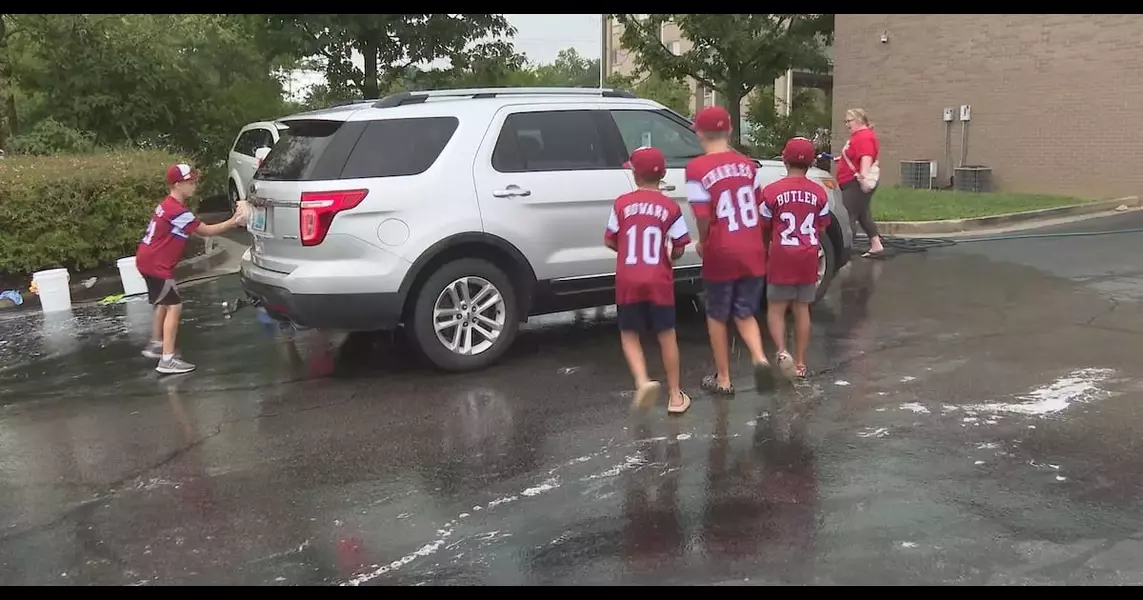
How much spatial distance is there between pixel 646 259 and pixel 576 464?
1.20m

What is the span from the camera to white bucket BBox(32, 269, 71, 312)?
355 inches

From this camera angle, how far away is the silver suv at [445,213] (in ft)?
19.5

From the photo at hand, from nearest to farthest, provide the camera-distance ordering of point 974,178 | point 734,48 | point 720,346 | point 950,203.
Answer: point 720,346
point 950,203
point 974,178
point 734,48

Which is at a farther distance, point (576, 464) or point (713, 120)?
point (713, 120)

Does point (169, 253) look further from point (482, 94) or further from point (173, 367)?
point (482, 94)

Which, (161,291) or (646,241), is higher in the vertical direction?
(646,241)

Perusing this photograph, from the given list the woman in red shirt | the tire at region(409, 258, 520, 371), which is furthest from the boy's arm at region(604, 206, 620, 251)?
the woman in red shirt

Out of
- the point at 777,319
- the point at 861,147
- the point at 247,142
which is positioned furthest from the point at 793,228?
the point at 247,142

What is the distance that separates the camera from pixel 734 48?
2431cm

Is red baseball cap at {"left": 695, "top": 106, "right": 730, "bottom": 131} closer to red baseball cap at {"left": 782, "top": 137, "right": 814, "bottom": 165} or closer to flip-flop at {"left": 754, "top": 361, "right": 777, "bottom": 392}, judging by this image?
red baseball cap at {"left": 782, "top": 137, "right": 814, "bottom": 165}

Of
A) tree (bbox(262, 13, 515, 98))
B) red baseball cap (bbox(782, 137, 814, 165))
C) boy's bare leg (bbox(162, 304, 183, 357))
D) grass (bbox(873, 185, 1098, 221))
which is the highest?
tree (bbox(262, 13, 515, 98))

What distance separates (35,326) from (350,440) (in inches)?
Result: 190

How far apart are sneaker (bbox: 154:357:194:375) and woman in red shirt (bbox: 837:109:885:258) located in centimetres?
653

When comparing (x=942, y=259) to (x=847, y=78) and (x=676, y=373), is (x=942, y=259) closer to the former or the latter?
(x=676, y=373)
